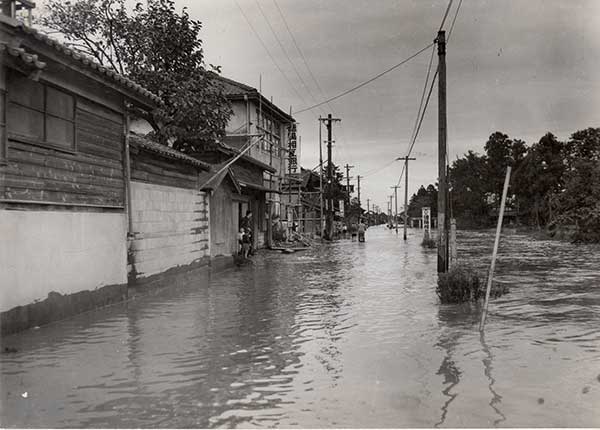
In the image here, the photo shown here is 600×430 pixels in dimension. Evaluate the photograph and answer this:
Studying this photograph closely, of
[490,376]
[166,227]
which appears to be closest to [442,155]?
[166,227]

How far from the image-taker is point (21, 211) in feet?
28.2

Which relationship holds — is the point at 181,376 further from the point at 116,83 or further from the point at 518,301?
the point at 518,301

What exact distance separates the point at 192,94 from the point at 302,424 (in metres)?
15.5

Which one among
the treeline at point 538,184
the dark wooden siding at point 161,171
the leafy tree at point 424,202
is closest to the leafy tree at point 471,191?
the treeline at point 538,184

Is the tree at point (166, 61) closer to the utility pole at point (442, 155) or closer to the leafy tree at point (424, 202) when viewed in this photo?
the utility pole at point (442, 155)

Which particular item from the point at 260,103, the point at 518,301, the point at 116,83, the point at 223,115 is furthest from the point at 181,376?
the point at 260,103

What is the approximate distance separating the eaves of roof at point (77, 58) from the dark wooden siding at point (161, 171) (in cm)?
151

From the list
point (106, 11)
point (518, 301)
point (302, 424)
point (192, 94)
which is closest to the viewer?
point (302, 424)

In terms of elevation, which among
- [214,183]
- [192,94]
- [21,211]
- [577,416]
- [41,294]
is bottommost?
[577,416]

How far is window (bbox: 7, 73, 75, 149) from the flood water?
317cm

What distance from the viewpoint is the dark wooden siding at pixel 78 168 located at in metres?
8.63

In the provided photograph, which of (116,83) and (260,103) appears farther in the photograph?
(260,103)

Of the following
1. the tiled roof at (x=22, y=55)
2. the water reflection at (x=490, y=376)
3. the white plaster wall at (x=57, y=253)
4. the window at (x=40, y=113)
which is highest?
the tiled roof at (x=22, y=55)

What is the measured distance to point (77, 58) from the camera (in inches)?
363
